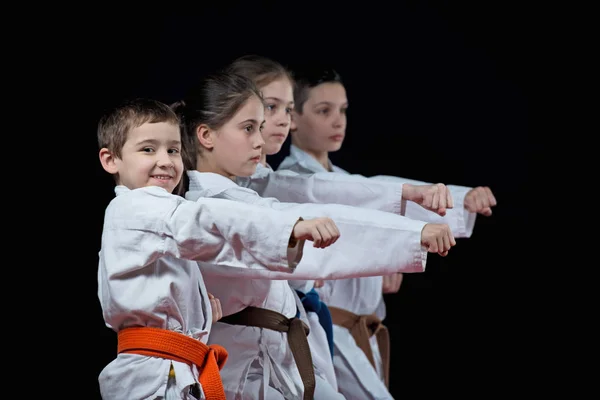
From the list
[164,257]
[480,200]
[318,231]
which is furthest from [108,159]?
[480,200]

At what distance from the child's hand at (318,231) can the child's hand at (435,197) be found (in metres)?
0.57

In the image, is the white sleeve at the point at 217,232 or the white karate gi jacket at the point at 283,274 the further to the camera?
the white karate gi jacket at the point at 283,274

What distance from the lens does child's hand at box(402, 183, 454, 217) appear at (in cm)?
223

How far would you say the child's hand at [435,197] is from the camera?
87.7 inches

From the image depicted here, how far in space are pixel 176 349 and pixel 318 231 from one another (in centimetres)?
41

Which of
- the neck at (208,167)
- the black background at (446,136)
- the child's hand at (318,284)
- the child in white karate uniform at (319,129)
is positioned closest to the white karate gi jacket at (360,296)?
the child in white karate uniform at (319,129)

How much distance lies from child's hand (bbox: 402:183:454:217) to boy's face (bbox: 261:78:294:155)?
0.47 m

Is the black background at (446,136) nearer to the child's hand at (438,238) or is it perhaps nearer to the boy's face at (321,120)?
the boy's face at (321,120)

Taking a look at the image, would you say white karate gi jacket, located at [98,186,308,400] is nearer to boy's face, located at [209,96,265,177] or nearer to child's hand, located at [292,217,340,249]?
child's hand, located at [292,217,340,249]

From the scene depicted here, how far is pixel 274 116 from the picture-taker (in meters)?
2.63

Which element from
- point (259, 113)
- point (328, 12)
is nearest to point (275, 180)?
point (259, 113)

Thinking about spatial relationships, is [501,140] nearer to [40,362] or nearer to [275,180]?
[275,180]

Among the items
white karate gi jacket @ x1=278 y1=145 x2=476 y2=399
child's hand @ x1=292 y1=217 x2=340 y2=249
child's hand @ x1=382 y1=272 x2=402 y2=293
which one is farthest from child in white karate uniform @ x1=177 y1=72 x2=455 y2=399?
child's hand @ x1=382 y1=272 x2=402 y2=293

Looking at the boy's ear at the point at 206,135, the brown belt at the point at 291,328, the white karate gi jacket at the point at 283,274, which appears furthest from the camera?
the boy's ear at the point at 206,135
